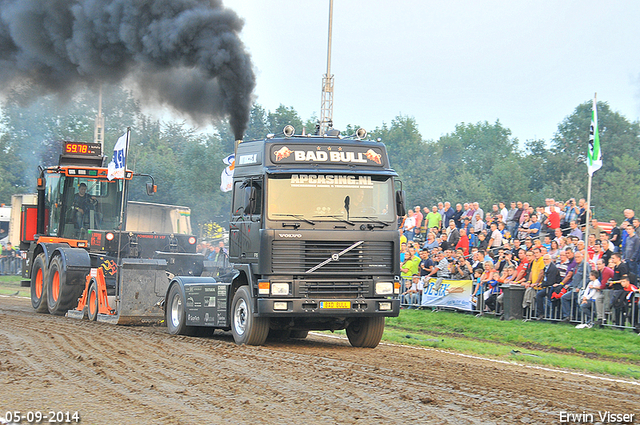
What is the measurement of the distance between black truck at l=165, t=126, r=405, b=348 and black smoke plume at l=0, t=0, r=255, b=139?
568 centimetres

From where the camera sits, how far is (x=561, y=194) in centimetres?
4781

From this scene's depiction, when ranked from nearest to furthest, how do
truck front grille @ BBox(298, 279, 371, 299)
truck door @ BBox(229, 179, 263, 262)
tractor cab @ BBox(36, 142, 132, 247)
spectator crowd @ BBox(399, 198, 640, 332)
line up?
truck front grille @ BBox(298, 279, 371, 299), truck door @ BBox(229, 179, 263, 262), spectator crowd @ BBox(399, 198, 640, 332), tractor cab @ BBox(36, 142, 132, 247)

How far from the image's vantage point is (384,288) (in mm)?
12516

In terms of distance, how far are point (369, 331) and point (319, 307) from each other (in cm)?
152

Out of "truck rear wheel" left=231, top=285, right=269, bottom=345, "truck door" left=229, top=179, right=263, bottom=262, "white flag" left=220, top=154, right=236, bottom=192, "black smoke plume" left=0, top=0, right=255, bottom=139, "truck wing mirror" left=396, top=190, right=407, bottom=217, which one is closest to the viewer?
"truck door" left=229, top=179, right=263, bottom=262

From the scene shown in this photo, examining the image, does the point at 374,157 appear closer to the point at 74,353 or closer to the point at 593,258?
the point at 74,353

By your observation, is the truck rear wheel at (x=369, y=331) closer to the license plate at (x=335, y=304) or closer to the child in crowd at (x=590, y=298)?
the license plate at (x=335, y=304)

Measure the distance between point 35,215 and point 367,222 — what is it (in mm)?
12385

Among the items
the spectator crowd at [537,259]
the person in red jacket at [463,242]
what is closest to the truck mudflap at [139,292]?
the spectator crowd at [537,259]

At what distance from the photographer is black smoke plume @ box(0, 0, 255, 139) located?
1827cm

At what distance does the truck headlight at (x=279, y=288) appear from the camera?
12016mm

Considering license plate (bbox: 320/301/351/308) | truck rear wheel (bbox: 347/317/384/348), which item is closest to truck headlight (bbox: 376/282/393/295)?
license plate (bbox: 320/301/351/308)

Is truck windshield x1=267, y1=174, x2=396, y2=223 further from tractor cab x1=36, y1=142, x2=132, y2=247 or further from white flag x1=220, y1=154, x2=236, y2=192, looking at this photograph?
tractor cab x1=36, y1=142, x2=132, y2=247

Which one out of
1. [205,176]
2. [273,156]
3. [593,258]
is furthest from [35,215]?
[205,176]
